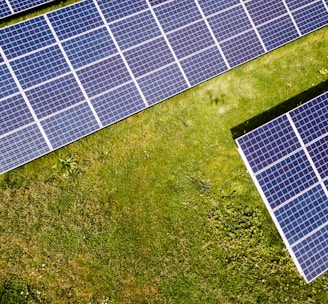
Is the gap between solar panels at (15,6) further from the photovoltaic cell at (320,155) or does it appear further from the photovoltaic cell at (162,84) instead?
the photovoltaic cell at (320,155)

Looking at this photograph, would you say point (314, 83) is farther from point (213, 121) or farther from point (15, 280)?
point (15, 280)

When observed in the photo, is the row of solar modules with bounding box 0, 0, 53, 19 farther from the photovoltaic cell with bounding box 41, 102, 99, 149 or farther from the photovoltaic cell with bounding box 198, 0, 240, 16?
the photovoltaic cell with bounding box 198, 0, 240, 16

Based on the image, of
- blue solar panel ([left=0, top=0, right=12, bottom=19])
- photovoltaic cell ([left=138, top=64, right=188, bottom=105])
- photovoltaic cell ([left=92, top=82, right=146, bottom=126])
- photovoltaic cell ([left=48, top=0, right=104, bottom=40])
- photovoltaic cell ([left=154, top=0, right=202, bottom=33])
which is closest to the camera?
photovoltaic cell ([left=48, top=0, right=104, bottom=40])

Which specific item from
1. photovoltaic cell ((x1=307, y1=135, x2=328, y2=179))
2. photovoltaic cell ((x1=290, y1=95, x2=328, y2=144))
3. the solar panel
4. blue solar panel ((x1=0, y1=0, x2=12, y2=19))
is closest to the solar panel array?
blue solar panel ((x1=0, y1=0, x2=12, y2=19))

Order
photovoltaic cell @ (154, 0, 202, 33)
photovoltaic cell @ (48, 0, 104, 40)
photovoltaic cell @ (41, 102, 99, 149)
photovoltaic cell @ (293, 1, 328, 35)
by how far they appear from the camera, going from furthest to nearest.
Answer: photovoltaic cell @ (293, 1, 328, 35) → photovoltaic cell @ (154, 0, 202, 33) → photovoltaic cell @ (48, 0, 104, 40) → photovoltaic cell @ (41, 102, 99, 149)

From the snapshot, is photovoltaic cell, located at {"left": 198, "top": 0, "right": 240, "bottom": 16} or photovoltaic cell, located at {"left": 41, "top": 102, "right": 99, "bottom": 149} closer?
photovoltaic cell, located at {"left": 41, "top": 102, "right": 99, "bottom": 149}

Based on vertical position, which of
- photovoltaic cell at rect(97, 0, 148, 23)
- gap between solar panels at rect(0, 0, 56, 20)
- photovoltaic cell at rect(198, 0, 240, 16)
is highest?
gap between solar panels at rect(0, 0, 56, 20)

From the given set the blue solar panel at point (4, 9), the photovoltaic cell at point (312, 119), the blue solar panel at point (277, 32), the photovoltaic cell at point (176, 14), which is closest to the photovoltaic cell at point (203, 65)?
the photovoltaic cell at point (176, 14)
